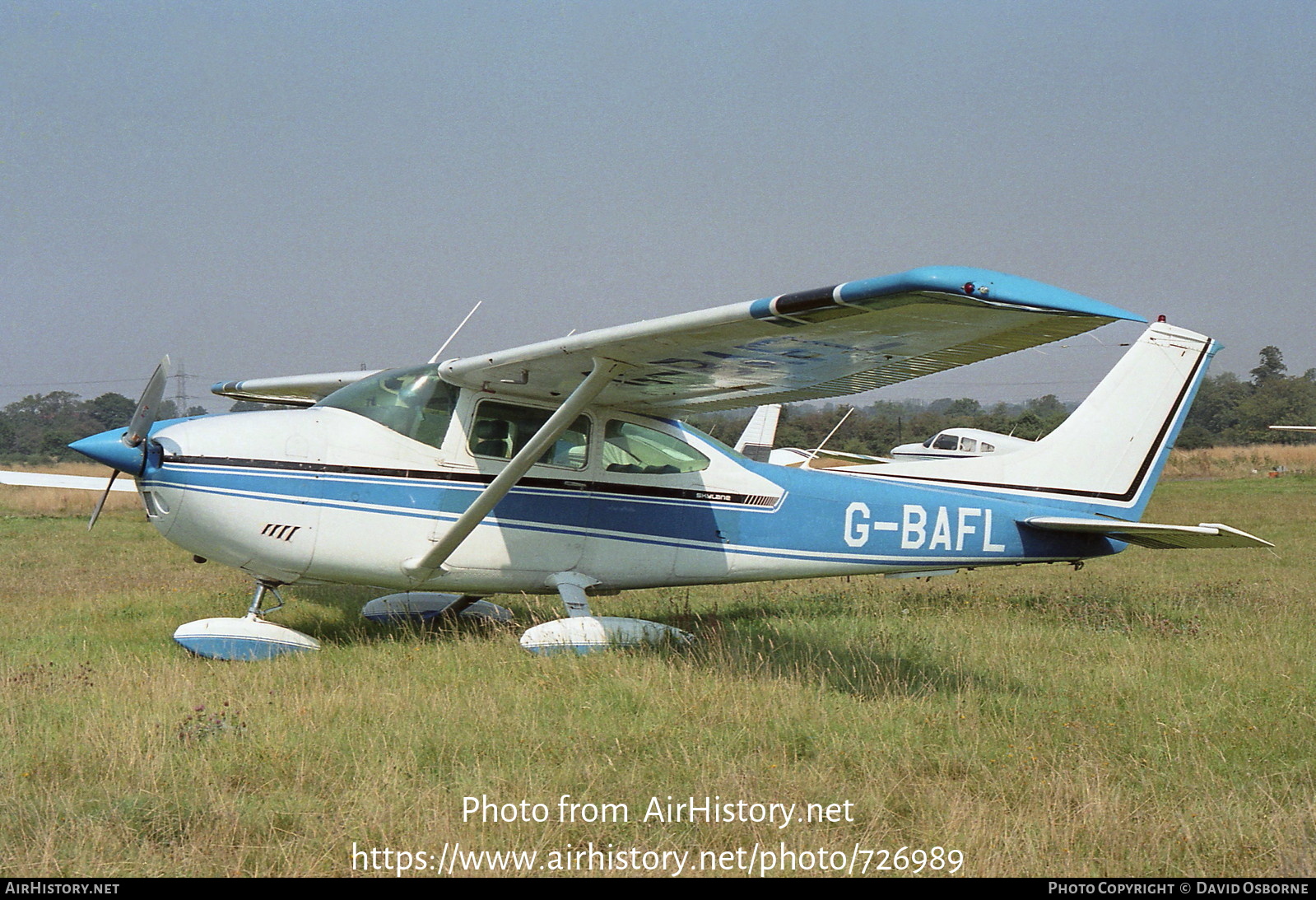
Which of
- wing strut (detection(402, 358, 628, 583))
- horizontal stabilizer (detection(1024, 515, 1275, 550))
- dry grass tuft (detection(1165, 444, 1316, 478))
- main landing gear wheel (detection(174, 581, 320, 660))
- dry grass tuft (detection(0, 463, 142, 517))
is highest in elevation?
wing strut (detection(402, 358, 628, 583))

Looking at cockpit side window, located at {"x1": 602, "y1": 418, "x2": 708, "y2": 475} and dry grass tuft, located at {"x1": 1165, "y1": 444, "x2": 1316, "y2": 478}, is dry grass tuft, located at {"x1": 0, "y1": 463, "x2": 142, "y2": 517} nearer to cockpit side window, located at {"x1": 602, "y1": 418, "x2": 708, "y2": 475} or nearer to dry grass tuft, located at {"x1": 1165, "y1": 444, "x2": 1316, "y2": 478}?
cockpit side window, located at {"x1": 602, "y1": 418, "x2": 708, "y2": 475}

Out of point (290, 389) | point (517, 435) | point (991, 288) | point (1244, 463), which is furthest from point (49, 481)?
point (1244, 463)

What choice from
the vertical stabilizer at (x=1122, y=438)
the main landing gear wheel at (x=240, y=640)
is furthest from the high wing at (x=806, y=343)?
the vertical stabilizer at (x=1122, y=438)

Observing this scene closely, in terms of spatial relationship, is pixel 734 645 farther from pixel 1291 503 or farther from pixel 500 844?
pixel 1291 503

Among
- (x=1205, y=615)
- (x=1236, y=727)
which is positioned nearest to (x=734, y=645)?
(x=1236, y=727)

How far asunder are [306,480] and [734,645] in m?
3.32

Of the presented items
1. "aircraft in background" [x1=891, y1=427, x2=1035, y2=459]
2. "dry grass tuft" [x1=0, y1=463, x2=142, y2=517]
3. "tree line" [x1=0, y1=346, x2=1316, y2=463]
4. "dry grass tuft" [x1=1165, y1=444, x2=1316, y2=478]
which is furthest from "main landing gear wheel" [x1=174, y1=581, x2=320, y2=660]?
"tree line" [x1=0, y1=346, x2=1316, y2=463]

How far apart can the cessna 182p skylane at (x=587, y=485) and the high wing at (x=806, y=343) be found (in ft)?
0.08

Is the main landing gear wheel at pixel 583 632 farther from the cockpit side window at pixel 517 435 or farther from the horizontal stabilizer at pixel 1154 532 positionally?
the horizontal stabilizer at pixel 1154 532

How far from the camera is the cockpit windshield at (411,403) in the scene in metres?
6.86

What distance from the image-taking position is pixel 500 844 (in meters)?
3.59

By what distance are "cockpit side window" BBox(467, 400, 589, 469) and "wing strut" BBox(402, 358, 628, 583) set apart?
1.17 ft

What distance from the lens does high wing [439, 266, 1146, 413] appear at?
13.8 feet

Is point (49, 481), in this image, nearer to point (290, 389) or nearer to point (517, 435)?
point (290, 389)
